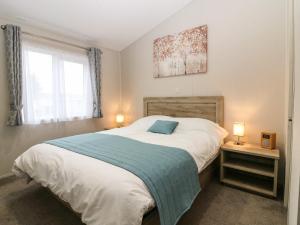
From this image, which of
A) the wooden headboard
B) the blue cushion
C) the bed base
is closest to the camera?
the bed base

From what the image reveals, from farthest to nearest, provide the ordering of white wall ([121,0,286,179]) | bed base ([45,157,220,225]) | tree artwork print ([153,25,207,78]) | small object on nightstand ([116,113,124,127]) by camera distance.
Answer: small object on nightstand ([116,113,124,127]) < tree artwork print ([153,25,207,78]) < white wall ([121,0,286,179]) < bed base ([45,157,220,225])

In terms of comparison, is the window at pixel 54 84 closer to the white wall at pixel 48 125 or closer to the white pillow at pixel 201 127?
the white wall at pixel 48 125

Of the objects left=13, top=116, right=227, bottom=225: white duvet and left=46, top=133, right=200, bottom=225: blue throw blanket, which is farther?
left=46, top=133, right=200, bottom=225: blue throw blanket

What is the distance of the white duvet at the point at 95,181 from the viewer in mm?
1118

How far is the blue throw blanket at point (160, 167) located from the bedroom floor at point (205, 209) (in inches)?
17.0

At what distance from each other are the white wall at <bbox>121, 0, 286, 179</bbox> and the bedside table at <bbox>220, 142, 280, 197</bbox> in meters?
0.33

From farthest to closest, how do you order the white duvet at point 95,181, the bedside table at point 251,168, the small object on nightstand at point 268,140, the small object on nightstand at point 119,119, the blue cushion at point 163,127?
the small object on nightstand at point 119,119 → the blue cushion at point 163,127 → the small object on nightstand at point 268,140 → the bedside table at point 251,168 → the white duvet at point 95,181

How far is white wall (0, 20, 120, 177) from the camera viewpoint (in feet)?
8.41

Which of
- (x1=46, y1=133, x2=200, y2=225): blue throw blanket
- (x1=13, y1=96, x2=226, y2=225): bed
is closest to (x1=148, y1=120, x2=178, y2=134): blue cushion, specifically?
(x1=13, y1=96, x2=226, y2=225): bed

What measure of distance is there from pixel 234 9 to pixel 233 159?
7.40 feet

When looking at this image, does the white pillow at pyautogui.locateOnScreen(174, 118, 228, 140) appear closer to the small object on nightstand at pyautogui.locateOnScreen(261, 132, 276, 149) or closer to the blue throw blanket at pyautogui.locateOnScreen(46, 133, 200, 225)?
the small object on nightstand at pyautogui.locateOnScreen(261, 132, 276, 149)

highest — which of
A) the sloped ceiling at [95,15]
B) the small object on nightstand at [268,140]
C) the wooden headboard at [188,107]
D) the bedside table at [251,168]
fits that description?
the sloped ceiling at [95,15]

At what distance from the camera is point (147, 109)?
378 cm

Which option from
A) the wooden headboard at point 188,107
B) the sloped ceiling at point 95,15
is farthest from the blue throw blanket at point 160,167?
the sloped ceiling at point 95,15
